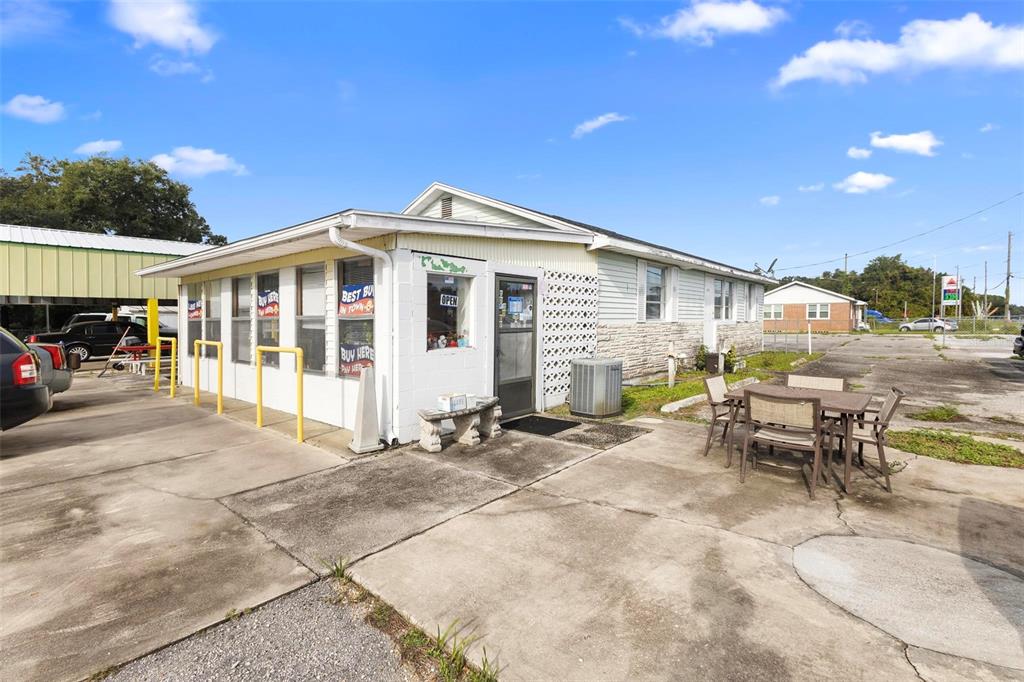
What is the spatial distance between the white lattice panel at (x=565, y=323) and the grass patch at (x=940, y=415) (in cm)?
560

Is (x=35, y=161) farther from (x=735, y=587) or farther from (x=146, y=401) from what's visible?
(x=735, y=587)

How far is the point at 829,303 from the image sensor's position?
4438cm

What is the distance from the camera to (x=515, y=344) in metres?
8.01

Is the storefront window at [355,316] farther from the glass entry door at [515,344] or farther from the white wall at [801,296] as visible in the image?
the white wall at [801,296]

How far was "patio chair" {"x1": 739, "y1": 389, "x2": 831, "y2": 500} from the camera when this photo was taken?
4.57 m

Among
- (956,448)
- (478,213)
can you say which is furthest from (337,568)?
(478,213)

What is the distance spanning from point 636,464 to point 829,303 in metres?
47.9

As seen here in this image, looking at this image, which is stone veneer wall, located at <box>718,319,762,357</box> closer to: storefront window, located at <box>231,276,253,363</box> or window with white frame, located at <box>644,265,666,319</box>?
window with white frame, located at <box>644,265,666,319</box>

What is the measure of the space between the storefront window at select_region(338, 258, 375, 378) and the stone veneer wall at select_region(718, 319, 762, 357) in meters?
12.3

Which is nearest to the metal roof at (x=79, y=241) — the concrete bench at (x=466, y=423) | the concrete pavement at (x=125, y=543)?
the concrete pavement at (x=125, y=543)

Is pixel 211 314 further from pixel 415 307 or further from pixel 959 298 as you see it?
pixel 959 298

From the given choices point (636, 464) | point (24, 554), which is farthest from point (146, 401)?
→ point (636, 464)

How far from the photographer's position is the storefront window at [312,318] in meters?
7.45

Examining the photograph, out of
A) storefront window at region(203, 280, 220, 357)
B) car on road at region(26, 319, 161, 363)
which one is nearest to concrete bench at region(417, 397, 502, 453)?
storefront window at region(203, 280, 220, 357)
